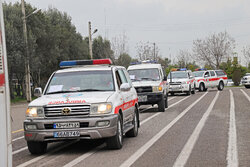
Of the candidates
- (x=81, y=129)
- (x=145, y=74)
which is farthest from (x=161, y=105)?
(x=81, y=129)

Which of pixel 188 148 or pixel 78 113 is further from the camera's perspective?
pixel 188 148

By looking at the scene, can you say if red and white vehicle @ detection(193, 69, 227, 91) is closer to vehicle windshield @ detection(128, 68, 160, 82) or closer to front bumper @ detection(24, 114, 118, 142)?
vehicle windshield @ detection(128, 68, 160, 82)

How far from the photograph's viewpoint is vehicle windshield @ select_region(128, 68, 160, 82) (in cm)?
2033

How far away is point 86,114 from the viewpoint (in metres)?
9.05

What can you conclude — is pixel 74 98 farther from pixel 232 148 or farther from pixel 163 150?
pixel 232 148

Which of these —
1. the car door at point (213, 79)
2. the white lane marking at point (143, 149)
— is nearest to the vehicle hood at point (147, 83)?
the white lane marking at point (143, 149)

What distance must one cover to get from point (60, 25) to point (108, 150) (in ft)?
169

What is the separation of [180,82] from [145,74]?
45.4 feet

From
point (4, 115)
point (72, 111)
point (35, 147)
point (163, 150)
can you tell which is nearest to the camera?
point (4, 115)

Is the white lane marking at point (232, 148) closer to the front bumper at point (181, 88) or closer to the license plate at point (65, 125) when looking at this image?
the license plate at point (65, 125)

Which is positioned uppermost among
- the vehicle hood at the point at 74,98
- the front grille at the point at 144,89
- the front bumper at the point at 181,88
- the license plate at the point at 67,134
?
the vehicle hood at the point at 74,98

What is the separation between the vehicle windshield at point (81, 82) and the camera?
33.1 feet

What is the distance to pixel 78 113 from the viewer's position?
902cm

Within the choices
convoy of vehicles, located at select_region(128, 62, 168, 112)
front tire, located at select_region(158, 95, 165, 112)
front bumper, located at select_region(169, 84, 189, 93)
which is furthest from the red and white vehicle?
front tire, located at select_region(158, 95, 165, 112)
